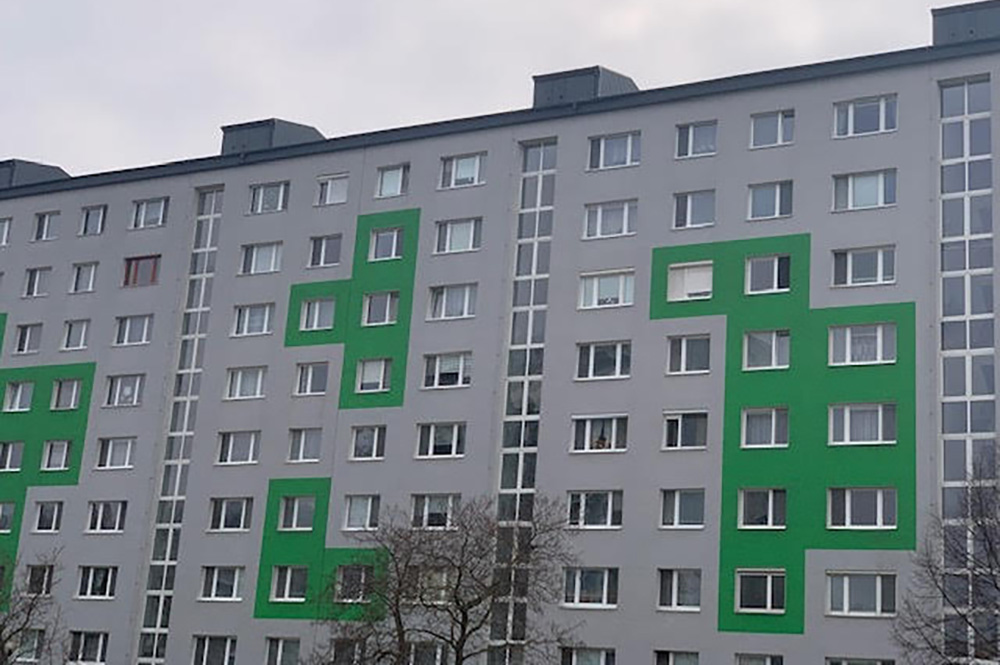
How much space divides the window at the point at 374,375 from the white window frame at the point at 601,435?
29.1ft

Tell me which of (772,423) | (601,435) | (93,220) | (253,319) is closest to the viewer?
(772,423)

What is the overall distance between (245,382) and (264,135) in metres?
12.3

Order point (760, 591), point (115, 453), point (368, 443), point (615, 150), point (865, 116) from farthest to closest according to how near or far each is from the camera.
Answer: point (115, 453) < point (368, 443) < point (615, 150) < point (865, 116) < point (760, 591)

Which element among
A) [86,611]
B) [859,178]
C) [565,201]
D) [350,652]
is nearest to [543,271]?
[565,201]

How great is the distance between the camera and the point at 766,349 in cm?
5600

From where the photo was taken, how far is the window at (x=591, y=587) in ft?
183

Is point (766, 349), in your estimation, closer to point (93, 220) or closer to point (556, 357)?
point (556, 357)

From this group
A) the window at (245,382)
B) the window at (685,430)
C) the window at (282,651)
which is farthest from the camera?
the window at (245,382)

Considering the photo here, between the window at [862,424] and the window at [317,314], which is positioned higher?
the window at [317,314]

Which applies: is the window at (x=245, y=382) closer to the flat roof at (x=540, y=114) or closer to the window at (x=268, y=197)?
the window at (x=268, y=197)

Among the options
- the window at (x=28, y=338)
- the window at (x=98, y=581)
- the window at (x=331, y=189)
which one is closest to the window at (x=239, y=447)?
the window at (x=98, y=581)

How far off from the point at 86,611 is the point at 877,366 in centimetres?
3539

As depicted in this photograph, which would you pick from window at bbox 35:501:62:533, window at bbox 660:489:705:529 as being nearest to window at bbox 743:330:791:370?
window at bbox 660:489:705:529

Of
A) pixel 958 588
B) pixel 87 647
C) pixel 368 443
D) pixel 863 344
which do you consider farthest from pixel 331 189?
pixel 958 588
